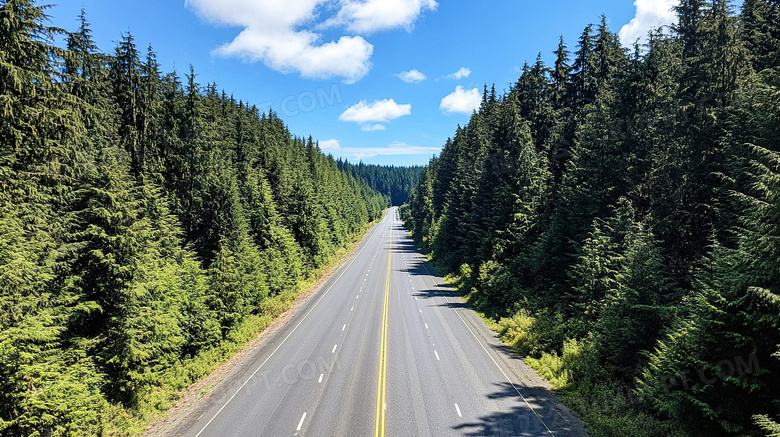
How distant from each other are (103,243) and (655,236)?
24852 mm

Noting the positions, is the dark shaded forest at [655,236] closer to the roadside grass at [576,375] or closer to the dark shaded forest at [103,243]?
the roadside grass at [576,375]

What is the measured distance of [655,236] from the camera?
16938 mm

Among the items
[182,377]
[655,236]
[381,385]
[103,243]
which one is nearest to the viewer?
[103,243]

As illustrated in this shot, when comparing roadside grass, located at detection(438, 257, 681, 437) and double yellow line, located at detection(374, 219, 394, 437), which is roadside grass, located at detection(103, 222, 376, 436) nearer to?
double yellow line, located at detection(374, 219, 394, 437)

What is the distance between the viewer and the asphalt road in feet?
39.6

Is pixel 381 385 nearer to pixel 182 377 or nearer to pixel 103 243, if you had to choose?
pixel 182 377

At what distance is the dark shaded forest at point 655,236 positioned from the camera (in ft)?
27.3

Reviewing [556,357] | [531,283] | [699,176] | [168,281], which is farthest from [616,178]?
[168,281]

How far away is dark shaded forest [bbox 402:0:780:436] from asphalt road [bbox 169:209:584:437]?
2.26 m

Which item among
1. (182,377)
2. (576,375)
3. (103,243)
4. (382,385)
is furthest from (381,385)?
(103,243)

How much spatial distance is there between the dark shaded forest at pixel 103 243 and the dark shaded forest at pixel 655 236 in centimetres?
1716

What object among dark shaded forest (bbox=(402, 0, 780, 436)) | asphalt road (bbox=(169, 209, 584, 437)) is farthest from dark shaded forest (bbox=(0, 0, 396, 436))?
dark shaded forest (bbox=(402, 0, 780, 436))

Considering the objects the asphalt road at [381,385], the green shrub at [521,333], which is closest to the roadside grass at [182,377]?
the asphalt road at [381,385]

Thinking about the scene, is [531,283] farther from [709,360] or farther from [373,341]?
[709,360]
